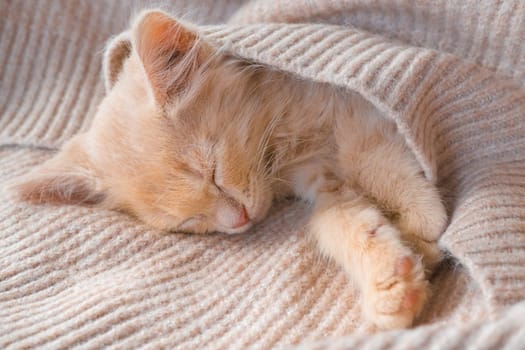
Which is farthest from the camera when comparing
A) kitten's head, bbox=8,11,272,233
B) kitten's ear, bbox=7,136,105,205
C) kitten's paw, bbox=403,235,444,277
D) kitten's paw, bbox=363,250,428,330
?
kitten's ear, bbox=7,136,105,205

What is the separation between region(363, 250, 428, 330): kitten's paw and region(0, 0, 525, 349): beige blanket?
0.03 m

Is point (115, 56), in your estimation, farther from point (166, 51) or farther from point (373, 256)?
point (373, 256)

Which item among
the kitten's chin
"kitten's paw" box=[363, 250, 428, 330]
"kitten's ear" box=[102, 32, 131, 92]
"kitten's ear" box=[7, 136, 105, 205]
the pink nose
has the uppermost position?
"kitten's ear" box=[102, 32, 131, 92]

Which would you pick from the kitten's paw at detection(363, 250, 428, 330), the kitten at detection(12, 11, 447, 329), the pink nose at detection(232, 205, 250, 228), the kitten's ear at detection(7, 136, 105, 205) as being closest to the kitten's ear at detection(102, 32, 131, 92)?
Result: the kitten at detection(12, 11, 447, 329)

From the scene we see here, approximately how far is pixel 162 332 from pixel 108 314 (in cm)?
10

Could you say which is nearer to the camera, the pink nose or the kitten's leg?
the kitten's leg

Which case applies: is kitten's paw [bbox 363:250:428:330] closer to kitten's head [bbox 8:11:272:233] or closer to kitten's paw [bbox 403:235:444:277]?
kitten's paw [bbox 403:235:444:277]

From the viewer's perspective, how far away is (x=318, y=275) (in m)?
1.04

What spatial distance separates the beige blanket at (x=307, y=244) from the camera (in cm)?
92

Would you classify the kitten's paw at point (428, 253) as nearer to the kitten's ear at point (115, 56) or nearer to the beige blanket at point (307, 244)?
the beige blanket at point (307, 244)

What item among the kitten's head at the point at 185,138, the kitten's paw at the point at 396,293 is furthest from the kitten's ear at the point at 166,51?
the kitten's paw at the point at 396,293

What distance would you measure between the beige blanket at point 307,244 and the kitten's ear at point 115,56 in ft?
0.69

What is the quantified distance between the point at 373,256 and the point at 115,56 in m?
0.74

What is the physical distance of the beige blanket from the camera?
0.92 metres
